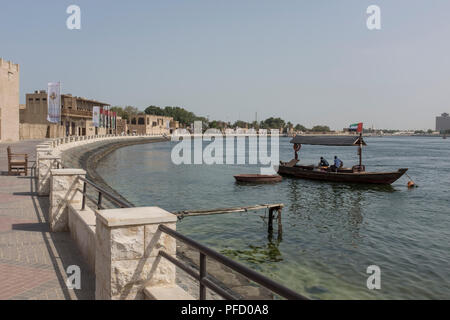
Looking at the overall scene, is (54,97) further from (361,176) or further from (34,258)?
(34,258)

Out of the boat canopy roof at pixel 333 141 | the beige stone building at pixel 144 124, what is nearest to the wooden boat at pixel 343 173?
the boat canopy roof at pixel 333 141

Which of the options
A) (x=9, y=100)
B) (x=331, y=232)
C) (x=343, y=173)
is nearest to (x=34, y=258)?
(x=331, y=232)

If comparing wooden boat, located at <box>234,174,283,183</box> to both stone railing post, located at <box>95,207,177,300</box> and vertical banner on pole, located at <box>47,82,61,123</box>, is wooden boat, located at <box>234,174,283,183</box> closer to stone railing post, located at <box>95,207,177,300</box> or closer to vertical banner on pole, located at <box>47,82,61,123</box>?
vertical banner on pole, located at <box>47,82,61,123</box>

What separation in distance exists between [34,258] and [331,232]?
49.4ft

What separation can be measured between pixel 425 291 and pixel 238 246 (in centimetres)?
690

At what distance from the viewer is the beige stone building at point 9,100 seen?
50.1 m

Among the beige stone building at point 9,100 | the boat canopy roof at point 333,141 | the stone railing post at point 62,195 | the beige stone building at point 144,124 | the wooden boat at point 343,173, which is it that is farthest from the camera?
the beige stone building at point 144,124

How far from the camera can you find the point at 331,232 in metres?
19.4

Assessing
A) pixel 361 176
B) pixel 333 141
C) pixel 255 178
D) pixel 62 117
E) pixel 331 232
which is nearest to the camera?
pixel 331 232

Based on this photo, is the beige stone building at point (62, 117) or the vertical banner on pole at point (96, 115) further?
the beige stone building at point (62, 117)

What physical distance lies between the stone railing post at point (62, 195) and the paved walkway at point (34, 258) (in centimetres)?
33

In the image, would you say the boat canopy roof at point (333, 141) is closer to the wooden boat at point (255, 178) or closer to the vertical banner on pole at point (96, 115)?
the wooden boat at point (255, 178)
